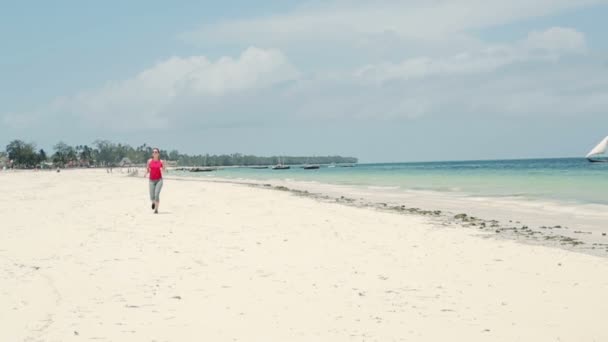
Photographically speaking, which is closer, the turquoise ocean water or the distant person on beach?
the distant person on beach

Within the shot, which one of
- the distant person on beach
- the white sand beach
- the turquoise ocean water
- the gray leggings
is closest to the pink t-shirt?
the distant person on beach

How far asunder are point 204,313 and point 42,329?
1710mm

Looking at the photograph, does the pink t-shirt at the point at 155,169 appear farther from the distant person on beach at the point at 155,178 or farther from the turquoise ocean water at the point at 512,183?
the turquoise ocean water at the point at 512,183

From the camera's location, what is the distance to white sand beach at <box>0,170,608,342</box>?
19.3 ft

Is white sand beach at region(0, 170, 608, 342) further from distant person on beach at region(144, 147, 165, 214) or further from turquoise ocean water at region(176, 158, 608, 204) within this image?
turquoise ocean water at region(176, 158, 608, 204)

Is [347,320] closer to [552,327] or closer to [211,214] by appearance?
[552,327]

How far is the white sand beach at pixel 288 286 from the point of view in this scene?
5.89m

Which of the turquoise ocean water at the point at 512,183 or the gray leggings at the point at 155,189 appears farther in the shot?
the turquoise ocean water at the point at 512,183

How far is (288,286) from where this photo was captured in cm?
782

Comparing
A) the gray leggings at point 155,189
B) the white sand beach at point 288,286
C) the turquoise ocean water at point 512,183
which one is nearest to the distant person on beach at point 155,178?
the gray leggings at point 155,189

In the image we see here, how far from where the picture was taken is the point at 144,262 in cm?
941

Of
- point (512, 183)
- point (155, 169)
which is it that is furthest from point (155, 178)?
point (512, 183)

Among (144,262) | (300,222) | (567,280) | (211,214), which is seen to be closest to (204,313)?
(144,262)

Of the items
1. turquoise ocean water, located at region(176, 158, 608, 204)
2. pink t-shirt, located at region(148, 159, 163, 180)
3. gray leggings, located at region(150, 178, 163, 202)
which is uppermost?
pink t-shirt, located at region(148, 159, 163, 180)
